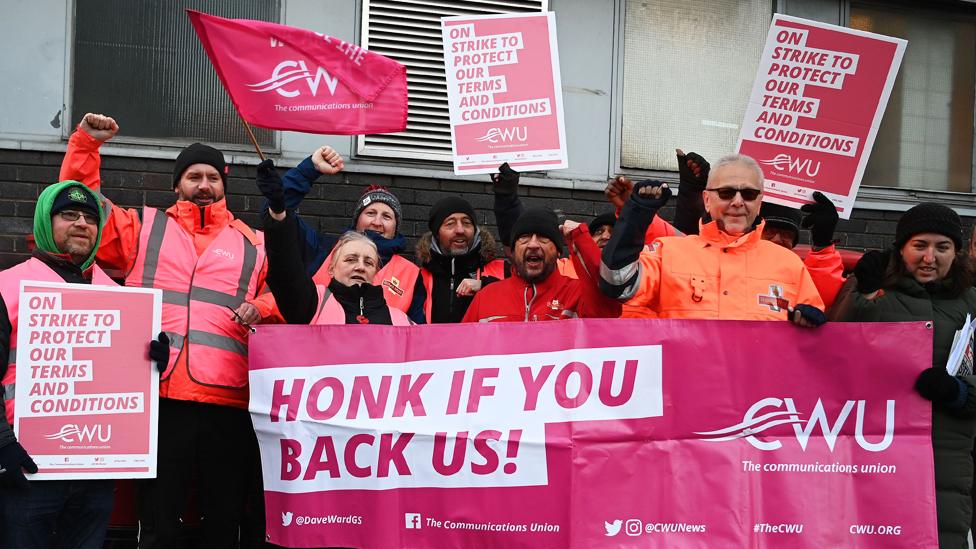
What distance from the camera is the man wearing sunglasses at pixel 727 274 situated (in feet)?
17.1

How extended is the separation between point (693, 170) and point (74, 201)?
130 inches

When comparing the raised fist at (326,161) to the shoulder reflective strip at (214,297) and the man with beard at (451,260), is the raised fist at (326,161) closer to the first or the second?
the shoulder reflective strip at (214,297)

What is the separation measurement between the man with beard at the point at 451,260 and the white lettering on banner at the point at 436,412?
1323mm

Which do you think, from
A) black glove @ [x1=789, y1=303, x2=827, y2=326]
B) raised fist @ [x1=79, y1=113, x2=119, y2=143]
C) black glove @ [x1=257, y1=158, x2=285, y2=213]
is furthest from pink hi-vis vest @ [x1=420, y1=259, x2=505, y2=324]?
black glove @ [x1=789, y1=303, x2=827, y2=326]

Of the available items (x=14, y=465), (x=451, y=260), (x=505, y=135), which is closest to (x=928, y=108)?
(x=505, y=135)

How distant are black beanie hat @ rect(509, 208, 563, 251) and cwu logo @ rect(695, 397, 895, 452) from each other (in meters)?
1.49

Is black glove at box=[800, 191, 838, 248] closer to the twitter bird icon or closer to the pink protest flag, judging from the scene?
the twitter bird icon

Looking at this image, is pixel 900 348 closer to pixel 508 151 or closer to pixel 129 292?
pixel 508 151

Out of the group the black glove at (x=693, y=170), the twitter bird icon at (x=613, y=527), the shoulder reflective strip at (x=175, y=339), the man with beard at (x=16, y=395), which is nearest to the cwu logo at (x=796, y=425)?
the twitter bird icon at (x=613, y=527)

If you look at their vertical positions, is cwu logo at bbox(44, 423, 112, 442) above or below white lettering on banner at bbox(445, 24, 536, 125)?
below

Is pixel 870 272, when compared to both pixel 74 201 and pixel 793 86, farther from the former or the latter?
pixel 74 201

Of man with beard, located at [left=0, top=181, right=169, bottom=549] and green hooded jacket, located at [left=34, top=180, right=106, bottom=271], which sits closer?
man with beard, located at [left=0, top=181, right=169, bottom=549]

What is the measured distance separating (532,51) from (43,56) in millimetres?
3431

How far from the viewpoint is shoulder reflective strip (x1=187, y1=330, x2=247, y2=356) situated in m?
5.65
